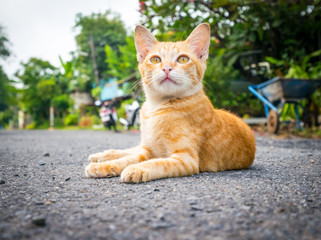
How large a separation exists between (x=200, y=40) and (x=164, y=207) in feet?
6.07

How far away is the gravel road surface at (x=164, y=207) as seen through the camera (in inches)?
44.1

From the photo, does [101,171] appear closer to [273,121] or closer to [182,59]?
[182,59]

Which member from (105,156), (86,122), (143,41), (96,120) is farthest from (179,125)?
(86,122)

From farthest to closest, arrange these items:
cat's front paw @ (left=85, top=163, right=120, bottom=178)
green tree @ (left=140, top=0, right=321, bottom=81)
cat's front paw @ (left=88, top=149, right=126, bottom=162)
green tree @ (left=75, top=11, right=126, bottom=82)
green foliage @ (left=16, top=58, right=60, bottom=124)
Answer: green foliage @ (left=16, top=58, right=60, bottom=124)
green tree @ (left=75, top=11, right=126, bottom=82)
green tree @ (left=140, top=0, right=321, bottom=81)
cat's front paw @ (left=88, top=149, right=126, bottom=162)
cat's front paw @ (left=85, top=163, right=120, bottom=178)

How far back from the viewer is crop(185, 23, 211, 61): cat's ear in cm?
255

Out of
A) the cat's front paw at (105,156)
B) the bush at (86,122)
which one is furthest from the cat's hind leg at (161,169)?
the bush at (86,122)

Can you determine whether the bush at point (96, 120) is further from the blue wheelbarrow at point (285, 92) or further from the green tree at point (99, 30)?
the blue wheelbarrow at point (285, 92)

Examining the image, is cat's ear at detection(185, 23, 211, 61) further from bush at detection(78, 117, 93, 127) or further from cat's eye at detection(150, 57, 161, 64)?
bush at detection(78, 117, 93, 127)

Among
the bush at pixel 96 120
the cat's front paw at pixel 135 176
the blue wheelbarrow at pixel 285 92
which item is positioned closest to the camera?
the cat's front paw at pixel 135 176

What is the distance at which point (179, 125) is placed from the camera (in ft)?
7.64

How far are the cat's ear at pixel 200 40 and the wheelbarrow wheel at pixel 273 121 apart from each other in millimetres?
4231

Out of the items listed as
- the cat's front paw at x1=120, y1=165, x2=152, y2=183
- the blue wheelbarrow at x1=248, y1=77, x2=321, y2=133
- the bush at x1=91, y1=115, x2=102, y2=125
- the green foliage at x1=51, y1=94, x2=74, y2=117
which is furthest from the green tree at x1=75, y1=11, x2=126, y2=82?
the cat's front paw at x1=120, y1=165, x2=152, y2=183


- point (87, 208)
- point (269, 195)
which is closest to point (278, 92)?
point (269, 195)

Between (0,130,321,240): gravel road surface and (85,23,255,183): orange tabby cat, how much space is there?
184mm
